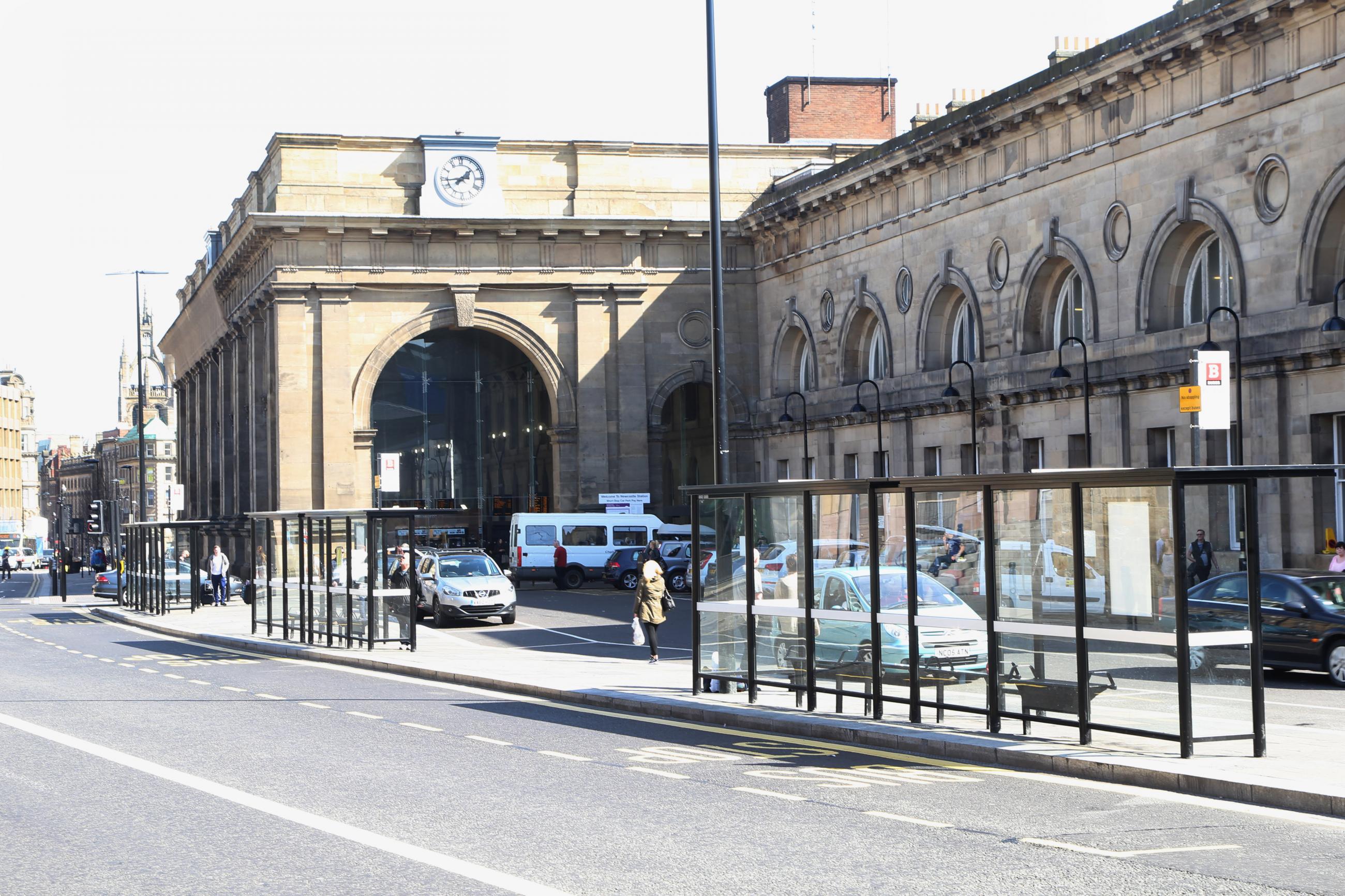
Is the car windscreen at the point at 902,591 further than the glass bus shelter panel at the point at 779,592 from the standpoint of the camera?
No

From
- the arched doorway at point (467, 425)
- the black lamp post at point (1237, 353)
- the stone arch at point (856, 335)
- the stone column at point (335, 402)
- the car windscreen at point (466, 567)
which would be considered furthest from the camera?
the arched doorway at point (467, 425)

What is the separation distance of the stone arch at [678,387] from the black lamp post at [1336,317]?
27.0 meters

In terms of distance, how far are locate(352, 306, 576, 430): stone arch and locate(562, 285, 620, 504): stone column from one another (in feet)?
1.39

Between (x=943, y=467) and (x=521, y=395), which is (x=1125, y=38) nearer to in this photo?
(x=943, y=467)

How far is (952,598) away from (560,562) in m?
32.5

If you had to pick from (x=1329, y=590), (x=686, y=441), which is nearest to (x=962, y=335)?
(x=686, y=441)

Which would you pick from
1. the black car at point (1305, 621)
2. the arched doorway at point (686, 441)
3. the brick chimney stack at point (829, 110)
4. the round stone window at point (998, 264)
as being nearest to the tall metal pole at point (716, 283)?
the black car at point (1305, 621)

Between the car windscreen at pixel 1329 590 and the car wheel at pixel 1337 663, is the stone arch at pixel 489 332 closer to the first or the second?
the car windscreen at pixel 1329 590

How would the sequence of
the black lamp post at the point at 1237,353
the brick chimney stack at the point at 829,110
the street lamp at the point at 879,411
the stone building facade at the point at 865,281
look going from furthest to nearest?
the brick chimney stack at the point at 829,110, the street lamp at the point at 879,411, the stone building facade at the point at 865,281, the black lamp post at the point at 1237,353

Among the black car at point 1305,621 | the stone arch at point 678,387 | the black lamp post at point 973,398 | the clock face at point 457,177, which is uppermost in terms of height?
the clock face at point 457,177

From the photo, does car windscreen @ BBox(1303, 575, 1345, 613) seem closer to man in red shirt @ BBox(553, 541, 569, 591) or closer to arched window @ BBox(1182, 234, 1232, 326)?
arched window @ BBox(1182, 234, 1232, 326)

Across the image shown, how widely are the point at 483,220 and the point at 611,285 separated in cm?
479

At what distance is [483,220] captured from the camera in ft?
169

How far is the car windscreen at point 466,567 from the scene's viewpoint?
113 feet
